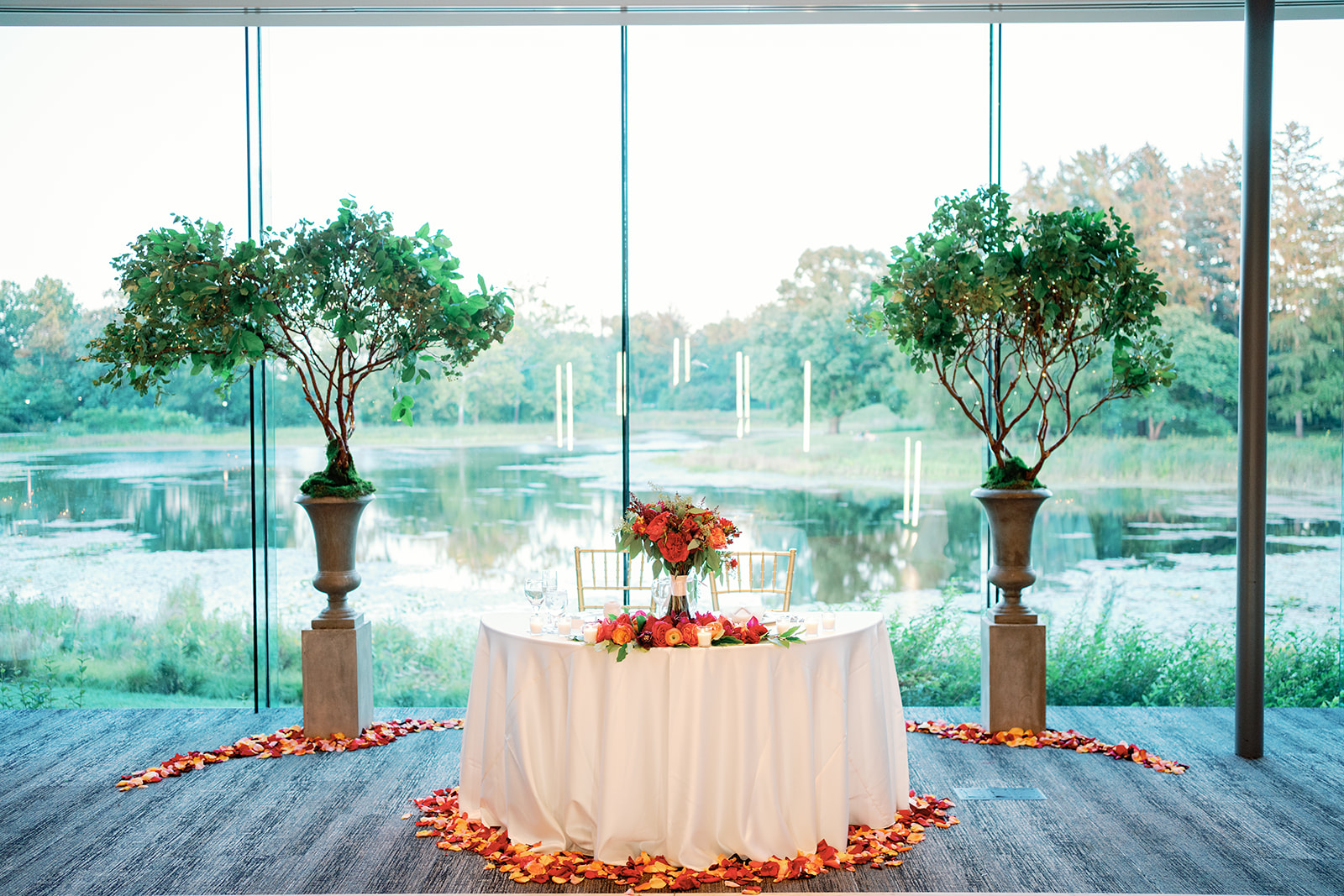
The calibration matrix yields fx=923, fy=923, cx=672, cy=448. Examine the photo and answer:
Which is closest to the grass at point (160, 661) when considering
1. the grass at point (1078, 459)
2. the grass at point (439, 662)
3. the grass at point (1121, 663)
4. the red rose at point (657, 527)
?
the grass at point (439, 662)

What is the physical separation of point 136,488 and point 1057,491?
543 centimetres

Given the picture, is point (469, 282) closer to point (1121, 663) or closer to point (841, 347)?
point (841, 347)

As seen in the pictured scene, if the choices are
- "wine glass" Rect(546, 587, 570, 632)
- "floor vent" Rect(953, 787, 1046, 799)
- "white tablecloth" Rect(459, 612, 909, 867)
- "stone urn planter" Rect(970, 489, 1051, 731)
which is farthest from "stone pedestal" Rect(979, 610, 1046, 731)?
"wine glass" Rect(546, 587, 570, 632)

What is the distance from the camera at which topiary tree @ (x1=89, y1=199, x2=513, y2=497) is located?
4246mm

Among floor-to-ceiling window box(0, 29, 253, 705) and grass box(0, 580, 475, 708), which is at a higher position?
floor-to-ceiling window box(0, 29, 253, 705)

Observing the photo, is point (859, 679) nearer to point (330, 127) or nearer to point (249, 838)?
point (249, 838)

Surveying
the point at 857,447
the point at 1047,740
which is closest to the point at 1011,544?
the point at 1047,740

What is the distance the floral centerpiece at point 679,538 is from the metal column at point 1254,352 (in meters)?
2.69

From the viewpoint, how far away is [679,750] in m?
3.14

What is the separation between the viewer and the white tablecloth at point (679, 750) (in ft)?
10.3

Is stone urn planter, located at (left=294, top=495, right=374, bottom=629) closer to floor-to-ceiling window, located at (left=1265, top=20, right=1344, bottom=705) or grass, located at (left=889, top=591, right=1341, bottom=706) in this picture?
grass, located at (left=889, top=591, right=1341, bottom=706)

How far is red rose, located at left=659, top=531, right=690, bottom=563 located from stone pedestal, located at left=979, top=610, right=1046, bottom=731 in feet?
7.18

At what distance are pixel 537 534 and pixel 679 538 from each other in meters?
2.39

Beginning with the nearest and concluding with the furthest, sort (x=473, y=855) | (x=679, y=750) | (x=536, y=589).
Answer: (x=679, y=750) → (x=473, y=855) → (x=536, y=589)
